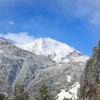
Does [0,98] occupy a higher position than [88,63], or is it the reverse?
[88,63]

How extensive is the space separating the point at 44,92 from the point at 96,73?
1873 centimetres

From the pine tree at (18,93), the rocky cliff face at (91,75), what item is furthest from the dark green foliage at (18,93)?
the rocky cliff face at (91,75)

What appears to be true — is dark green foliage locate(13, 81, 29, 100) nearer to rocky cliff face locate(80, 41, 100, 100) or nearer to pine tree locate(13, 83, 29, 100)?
pine tree locate(13, 83, 29, 100)

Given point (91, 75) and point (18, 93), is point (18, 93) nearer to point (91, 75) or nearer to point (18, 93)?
point (18, 93)

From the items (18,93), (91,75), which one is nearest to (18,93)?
(18,93)

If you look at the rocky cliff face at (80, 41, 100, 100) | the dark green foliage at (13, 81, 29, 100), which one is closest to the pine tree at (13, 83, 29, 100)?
the dark green foliage at (13, 81, 29, 100)

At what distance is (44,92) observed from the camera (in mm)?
94188

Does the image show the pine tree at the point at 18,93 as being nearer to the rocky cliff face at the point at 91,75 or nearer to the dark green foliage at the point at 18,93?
the dark green foliage at the point at 18,93

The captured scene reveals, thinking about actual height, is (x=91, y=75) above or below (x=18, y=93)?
above

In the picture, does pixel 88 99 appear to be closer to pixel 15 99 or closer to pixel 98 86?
pixel 98 86

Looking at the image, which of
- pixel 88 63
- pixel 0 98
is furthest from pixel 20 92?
pixel 88 63

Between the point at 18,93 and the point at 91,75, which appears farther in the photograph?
the point at 18,93

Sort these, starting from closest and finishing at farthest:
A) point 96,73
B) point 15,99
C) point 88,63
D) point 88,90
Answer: point 88,90 < point 96,73 < point 88,63 < point 15,99

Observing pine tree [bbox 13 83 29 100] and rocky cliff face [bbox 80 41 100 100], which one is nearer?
rocky cliff face [bbox 80 41 100 100]
